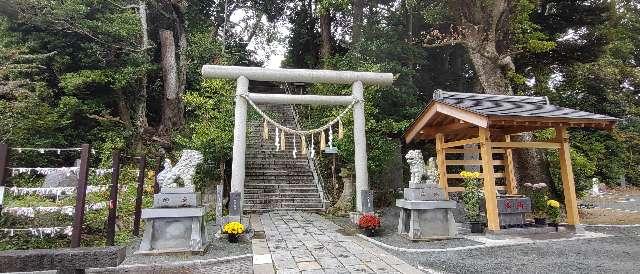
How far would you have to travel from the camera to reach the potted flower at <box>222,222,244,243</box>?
24.8 ft

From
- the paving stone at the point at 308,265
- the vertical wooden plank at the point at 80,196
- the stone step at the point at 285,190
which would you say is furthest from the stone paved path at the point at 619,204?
the vertical wooden plank at the point at 80,196

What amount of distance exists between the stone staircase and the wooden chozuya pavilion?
16.5 ft

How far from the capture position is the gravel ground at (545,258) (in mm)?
5270

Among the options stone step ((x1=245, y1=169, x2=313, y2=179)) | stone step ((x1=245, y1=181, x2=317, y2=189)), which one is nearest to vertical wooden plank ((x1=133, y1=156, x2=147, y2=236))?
stone step ((x1=245, y1=181, x2=317, y2=189))

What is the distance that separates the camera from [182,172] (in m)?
7.07

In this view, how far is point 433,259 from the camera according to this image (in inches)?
233

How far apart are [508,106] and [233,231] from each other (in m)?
7.14

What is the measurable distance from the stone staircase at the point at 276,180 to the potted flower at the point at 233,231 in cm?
464

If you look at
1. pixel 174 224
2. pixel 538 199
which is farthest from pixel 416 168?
pixel 174 224

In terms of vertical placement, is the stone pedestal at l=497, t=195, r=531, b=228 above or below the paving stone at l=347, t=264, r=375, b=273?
above

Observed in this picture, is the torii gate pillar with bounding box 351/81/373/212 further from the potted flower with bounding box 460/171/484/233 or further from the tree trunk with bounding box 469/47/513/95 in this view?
the tree trunk with bounding box 469/47/513/95

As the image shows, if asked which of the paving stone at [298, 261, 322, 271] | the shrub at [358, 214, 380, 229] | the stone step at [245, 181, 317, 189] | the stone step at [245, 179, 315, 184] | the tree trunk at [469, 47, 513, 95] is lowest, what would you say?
the paving stone at [298, 261, 322, 271]

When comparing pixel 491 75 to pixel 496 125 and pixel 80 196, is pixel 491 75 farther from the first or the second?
pixel 80 196

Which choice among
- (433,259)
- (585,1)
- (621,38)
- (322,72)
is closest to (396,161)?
(322,72)
